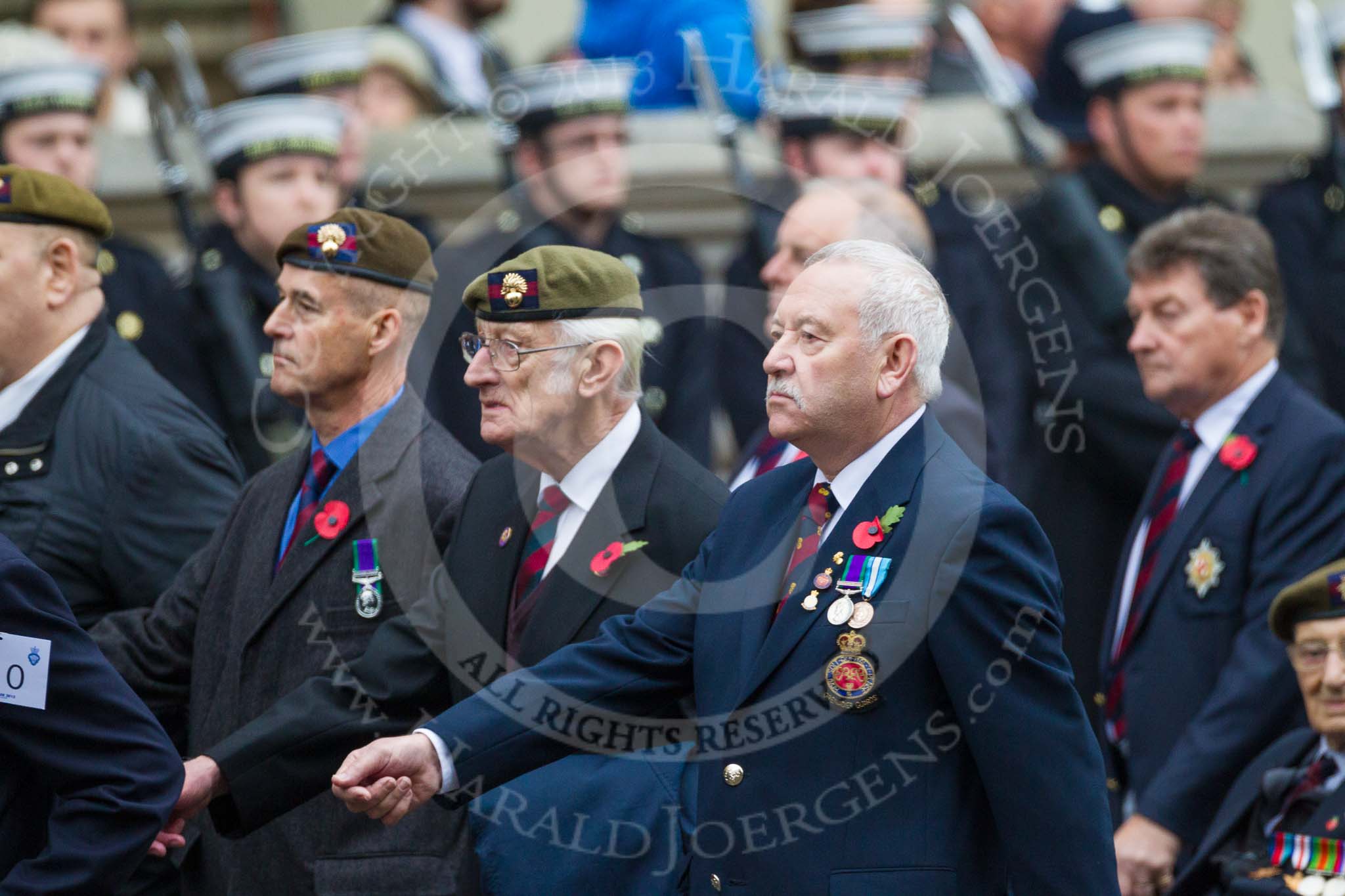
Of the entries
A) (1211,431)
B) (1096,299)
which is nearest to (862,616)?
(1211,431)

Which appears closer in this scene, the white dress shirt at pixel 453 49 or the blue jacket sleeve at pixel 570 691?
the blue jacket sleeve at pixel 570 691

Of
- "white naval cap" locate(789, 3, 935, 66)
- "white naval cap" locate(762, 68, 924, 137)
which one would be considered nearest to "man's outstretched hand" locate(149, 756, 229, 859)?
"white naval cap" locate(762, 68, 924, 137)

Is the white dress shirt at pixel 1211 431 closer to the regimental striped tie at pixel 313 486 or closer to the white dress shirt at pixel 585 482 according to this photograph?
the white dress shirt at pixel 585 482

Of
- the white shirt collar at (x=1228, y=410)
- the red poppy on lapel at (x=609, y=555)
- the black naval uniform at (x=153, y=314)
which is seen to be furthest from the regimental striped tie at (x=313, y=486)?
the white shirt collar at (x=1228, y=410)

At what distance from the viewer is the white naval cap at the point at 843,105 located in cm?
758

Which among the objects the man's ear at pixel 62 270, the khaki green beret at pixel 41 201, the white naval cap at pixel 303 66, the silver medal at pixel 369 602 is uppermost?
the white naval cap at pixel 303 66

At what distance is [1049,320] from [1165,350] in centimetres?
132

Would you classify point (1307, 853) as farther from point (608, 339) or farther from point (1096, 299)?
point (1096, 299)

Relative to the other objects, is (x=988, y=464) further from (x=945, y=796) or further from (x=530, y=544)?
(x=945, y=796)

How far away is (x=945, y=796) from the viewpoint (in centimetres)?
392

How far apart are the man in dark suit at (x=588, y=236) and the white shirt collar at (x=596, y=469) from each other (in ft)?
6.98

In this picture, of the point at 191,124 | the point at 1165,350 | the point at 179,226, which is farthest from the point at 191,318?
the point at 1165,350

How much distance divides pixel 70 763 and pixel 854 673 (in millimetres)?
1459

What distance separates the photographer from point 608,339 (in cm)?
477
